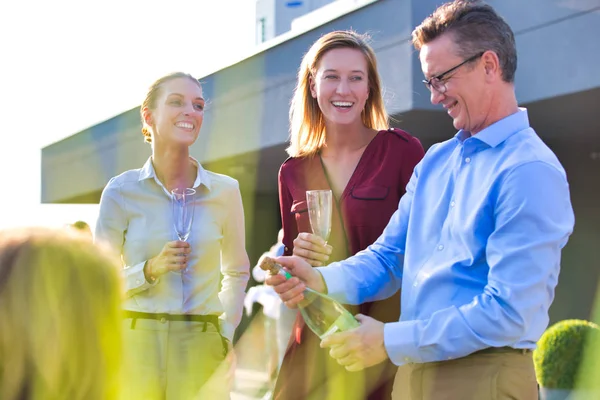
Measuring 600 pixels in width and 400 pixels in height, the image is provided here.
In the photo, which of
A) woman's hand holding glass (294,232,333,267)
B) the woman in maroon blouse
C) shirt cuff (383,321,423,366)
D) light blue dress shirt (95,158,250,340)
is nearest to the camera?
shirt cuff (383,321,423,366)

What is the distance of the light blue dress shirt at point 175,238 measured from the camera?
13.3ft

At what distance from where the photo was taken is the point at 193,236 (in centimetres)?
415

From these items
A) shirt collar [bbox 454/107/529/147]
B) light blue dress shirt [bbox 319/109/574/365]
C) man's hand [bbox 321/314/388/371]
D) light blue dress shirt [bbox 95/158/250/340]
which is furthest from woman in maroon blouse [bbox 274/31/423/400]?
shirt collar [bbox 454/107/529/147]

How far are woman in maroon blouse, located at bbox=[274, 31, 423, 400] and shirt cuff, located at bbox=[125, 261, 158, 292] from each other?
0.63 metres

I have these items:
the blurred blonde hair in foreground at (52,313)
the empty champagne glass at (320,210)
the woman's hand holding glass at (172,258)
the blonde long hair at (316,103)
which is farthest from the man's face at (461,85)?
the woman's hand holding glass at (172,258)

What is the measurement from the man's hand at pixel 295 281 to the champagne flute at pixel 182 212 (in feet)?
3.76

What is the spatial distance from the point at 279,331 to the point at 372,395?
4.72 m

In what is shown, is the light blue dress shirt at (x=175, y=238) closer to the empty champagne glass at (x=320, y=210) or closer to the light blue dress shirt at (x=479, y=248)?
the empty champagne glass at (x=320, y=210)

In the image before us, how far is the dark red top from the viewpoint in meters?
3.66

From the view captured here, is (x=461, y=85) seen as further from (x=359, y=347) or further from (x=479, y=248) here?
(x=359, y=347)

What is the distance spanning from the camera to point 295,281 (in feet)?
9.35

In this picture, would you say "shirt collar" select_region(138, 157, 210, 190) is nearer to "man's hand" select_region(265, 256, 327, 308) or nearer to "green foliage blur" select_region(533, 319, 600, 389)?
"man's hand" select_region(265, 256, 327, 308)

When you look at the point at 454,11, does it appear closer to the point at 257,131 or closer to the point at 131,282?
the point at 131,282

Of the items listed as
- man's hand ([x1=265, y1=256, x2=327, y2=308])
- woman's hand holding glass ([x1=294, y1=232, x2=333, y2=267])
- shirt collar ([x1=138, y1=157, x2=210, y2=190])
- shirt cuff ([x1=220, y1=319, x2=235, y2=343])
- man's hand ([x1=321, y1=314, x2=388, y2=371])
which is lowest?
shirt cuff ([x1=220, y1=319, x2=235, y2=343])
